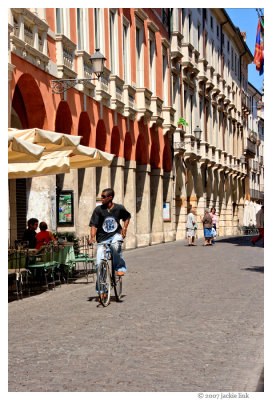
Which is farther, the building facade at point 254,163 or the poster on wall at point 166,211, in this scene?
the building facade at point 254,163

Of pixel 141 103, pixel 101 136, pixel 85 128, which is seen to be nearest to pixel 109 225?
pixel 85 128

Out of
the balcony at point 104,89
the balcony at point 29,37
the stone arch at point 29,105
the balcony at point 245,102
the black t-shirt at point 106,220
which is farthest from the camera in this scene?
the balcony at point 245,102

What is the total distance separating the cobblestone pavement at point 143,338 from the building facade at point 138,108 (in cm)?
549

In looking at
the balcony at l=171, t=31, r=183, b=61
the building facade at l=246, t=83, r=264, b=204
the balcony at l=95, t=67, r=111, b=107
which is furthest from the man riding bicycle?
the building facade at l=246, t=83, r=264, b=204

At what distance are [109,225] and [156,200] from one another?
77.7 ft

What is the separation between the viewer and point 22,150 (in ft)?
38.7

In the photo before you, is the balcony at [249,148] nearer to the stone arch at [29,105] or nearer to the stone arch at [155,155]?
the stone arch at [155,155]

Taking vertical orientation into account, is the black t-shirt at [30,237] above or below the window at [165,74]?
below

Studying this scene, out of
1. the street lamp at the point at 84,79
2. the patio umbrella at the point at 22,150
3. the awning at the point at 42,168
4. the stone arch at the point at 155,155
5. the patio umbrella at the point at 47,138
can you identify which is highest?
the street lamp at the point at 84,79

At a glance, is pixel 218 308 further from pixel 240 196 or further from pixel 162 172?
pixel 240 196

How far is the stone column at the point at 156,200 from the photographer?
35375mm

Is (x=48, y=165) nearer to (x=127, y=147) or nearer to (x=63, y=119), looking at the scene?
(x=63, y=119)

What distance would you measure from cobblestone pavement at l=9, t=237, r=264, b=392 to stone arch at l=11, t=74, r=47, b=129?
17.8 feet

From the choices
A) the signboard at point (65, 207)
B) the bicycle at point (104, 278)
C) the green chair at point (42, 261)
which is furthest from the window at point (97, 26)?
the bicycle at point (104, 278)
